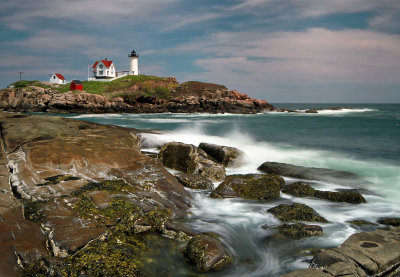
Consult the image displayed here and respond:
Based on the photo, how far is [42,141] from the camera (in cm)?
819

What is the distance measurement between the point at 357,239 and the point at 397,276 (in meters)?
0.90

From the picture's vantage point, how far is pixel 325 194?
9438mm

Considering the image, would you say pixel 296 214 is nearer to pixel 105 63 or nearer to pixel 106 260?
pixel 106 260

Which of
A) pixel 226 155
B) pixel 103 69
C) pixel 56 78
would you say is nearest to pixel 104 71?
pixel 103 69

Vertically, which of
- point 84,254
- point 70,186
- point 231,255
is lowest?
point 231,255

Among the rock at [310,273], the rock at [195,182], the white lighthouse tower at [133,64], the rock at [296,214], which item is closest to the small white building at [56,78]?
the white lighthouse tower at [133,64]

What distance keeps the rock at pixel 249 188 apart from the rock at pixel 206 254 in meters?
3.48

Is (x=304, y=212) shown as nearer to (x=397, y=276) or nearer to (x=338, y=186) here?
(x=397, y=276)

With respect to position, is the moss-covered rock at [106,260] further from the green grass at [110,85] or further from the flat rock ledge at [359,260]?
the green grass at [110,85]

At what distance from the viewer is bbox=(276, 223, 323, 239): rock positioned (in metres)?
6.52

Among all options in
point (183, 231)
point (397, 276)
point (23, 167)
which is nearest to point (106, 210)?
point (183, 231)

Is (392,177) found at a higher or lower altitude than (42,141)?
lower

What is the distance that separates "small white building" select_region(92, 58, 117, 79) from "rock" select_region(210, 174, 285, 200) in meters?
88.1

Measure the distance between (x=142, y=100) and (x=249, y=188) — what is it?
6519cm
